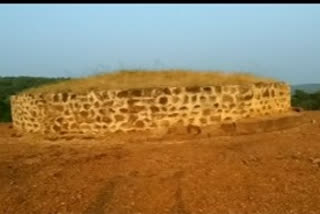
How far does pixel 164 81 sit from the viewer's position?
10531 millimetres

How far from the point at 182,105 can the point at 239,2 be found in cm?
305

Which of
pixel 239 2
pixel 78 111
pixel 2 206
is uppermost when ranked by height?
pixel 239 2

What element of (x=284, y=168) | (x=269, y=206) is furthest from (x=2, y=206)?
(x=284, y=168)

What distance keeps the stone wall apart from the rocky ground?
0.40 metres

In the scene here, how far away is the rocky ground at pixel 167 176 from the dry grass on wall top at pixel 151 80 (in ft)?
4.39

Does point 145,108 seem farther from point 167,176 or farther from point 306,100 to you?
point 306,100

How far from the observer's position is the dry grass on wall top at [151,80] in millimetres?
10219

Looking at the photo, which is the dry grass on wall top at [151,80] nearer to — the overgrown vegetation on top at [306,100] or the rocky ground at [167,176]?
the rocky ground at [167,176]

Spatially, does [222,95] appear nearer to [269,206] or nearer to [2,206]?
[269,206]

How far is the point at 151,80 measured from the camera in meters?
10.7

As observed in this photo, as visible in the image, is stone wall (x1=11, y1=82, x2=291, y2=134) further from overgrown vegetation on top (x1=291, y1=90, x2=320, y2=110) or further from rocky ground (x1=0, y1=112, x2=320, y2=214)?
overgrown vegetation on top (x1=291, y1=90, x2=320, y2=110)

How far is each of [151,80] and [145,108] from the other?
137 centimetres

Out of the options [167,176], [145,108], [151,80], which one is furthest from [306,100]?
[167,176]

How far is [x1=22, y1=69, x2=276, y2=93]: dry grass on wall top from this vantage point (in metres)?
10.2
